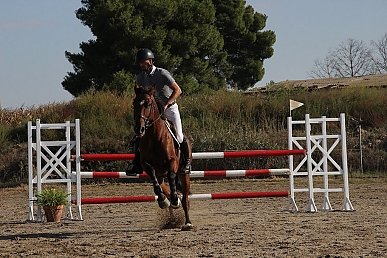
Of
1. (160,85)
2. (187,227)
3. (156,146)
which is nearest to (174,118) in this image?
(160,85)

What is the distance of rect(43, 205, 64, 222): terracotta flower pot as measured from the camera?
1084 centimetres

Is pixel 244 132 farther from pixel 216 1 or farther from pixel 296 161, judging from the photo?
pixel 216 1

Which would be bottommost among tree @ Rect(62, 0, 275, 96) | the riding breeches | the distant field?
the riding breeches

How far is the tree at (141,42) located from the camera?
30.2 metres

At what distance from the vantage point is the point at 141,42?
99.5ft

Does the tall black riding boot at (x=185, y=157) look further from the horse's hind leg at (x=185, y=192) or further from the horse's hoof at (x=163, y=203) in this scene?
the horse's hoof at (x=163, y=203)

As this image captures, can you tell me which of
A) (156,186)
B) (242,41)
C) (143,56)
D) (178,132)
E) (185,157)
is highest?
(242,41)

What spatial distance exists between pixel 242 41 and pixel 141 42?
10186mm

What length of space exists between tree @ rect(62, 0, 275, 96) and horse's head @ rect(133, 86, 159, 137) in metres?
20.7

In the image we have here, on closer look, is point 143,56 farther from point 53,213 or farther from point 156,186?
point 53,213

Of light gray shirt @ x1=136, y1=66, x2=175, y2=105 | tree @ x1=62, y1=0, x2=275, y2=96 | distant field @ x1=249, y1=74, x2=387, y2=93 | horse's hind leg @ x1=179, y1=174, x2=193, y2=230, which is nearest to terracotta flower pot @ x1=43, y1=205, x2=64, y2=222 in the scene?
horse's hind leg @ x1=179, y1=174, x2=193, y2=230

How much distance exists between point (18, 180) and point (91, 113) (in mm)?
5053

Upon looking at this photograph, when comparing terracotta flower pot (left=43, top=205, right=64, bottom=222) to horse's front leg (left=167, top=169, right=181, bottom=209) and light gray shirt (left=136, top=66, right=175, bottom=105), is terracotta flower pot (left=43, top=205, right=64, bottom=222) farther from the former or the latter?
light gray shirt (left=136, top=66, right=175, bottom=105)

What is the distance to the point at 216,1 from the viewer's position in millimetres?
38688
